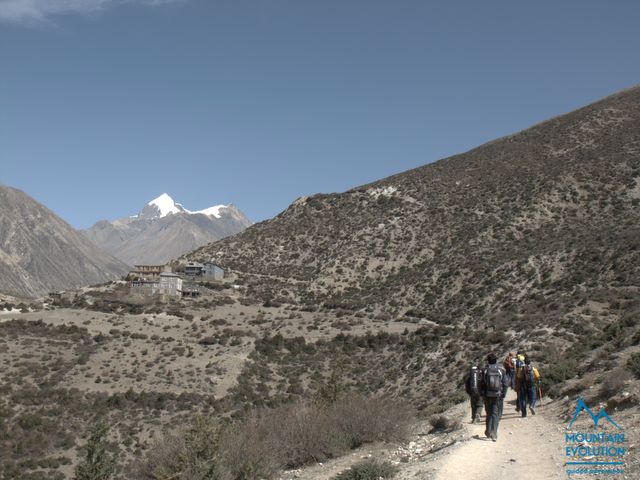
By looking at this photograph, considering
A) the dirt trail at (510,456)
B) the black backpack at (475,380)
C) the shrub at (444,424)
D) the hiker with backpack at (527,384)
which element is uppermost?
the black backpack at (475,380)

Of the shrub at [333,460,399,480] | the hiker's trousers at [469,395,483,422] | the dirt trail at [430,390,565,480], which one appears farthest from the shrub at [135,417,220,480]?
the hiker's trousers at [469,395,483,422]

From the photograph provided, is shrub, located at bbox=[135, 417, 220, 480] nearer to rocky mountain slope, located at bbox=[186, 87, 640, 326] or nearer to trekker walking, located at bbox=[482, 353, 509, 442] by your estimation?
trekker walking, located at bbox=[482, 353, 509, 442]

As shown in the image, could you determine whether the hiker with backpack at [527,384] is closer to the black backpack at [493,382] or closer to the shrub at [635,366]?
the shrub at [635,366]

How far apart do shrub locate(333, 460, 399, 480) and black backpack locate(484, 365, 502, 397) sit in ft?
8.13

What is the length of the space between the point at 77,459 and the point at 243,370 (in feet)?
48.6

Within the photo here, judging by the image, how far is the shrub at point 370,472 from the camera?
10789mm

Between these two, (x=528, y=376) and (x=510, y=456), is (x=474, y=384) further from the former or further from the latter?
(x=510, y=456)

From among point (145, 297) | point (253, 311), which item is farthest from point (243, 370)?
point (145, 297)

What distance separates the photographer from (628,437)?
9828 millimetres

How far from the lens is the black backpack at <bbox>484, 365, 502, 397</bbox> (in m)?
11.4

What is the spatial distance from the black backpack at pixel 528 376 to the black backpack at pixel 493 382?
9.50ft

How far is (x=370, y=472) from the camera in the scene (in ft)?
35.7

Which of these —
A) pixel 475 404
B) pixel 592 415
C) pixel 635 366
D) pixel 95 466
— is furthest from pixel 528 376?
pixel 95 466

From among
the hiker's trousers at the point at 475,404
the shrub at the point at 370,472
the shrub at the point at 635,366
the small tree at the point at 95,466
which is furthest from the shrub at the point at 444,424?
the small tree at the point at 95,466
